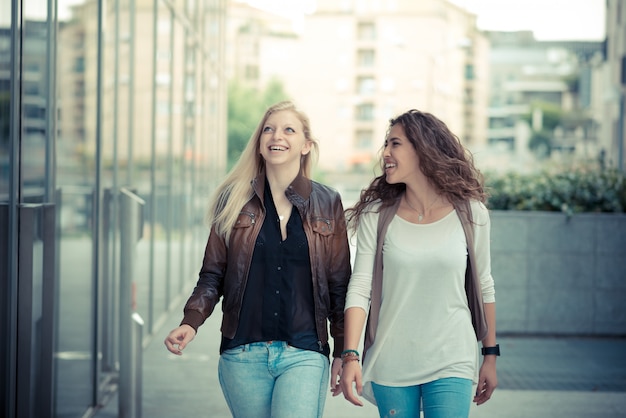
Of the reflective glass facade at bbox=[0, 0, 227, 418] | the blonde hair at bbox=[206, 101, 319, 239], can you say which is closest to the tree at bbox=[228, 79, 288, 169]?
the reflective glass facade at bbox=[0, 0, 227, 418]

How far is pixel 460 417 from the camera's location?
11.6 ft

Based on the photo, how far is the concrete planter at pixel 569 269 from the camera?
32.1ft

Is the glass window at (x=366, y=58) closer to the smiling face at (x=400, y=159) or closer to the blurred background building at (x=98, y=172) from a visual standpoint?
the blurred background building at (x=98, y=172)

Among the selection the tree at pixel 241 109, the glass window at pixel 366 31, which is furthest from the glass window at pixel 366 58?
the tree at pixel 241 109

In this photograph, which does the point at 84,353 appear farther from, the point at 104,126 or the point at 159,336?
the point at 159,336

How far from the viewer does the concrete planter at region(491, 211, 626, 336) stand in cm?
977

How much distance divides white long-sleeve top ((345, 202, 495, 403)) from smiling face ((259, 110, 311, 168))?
19.3 inches

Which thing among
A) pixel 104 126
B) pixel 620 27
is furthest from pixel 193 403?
pixel 620 27

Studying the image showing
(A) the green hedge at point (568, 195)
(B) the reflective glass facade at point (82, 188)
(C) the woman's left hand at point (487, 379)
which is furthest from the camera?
(A) the green hedge at point (568, 195)

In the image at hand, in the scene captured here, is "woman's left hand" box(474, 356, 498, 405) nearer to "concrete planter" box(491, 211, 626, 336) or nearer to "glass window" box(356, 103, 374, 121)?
"concrete planter" box(491, 211, 626, 336)

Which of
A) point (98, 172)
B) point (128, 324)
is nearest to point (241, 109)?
point (98, 172)

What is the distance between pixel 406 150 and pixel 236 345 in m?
0.93

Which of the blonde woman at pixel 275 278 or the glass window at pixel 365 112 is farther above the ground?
the glass window at pixel 365 112

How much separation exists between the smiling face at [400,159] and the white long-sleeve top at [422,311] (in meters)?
0.19
